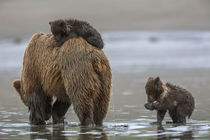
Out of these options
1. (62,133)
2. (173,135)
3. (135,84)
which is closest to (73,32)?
(62,133)

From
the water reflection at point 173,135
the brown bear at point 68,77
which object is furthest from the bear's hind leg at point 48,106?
the water reflection at point 173,135

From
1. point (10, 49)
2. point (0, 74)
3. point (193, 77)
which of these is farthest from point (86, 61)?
point (10, 49)

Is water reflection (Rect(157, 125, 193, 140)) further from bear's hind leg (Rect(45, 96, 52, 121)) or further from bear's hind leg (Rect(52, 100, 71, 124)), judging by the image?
bear's hind leg (Rect(45, 96, 52, 121))

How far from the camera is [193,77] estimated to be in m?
18.5

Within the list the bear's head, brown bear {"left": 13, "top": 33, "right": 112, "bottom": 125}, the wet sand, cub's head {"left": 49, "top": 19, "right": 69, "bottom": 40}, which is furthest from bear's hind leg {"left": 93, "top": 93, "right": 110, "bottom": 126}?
the bear's head

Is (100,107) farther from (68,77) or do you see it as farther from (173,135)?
(173,135)

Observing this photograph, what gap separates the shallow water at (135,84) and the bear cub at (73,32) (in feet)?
4.56

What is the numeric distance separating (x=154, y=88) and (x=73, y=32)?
166 centimetres

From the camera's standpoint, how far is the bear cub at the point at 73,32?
9.31 metres

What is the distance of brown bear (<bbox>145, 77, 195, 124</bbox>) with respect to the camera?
9.71 metres

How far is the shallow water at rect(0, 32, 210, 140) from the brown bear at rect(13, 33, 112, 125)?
34 cm

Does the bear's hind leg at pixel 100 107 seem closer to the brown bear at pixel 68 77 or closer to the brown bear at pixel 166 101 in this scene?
the brown bear at pixel 68 77

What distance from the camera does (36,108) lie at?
9.99 meters

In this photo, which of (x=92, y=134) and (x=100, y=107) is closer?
(x=92, y=134)
